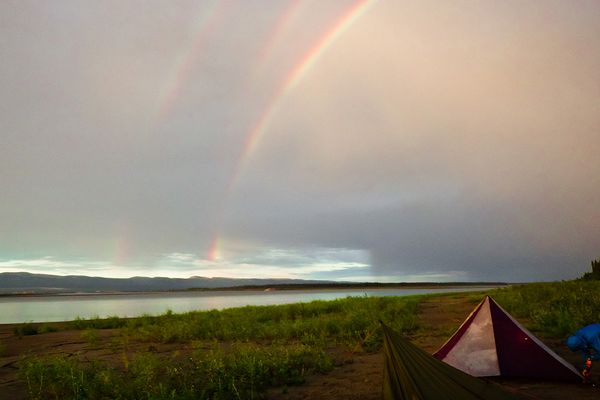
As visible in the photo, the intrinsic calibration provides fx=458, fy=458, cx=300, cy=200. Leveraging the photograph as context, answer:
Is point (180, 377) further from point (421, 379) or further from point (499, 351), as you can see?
point (499, 351)

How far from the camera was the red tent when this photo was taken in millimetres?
10289

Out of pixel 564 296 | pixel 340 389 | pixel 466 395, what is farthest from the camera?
pixel 564 296

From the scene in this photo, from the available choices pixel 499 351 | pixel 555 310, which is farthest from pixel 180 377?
pixel 555 310

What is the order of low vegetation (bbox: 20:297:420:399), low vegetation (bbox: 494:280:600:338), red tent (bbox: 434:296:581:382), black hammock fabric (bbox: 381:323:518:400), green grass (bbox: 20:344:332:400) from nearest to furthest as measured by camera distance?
black hammock fabric (bbox: 381:323:518:400) → green grass (bbox: 20:344:332:400) → low vegetation (bbox: 20:297:420:399) → red tent (bbox: 434:296:581:382) → low vegetation (bbox: 494:280:600:338)

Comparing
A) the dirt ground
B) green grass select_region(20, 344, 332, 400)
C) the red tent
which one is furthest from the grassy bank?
the red tent

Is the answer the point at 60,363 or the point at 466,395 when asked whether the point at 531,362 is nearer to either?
the point at 466,395

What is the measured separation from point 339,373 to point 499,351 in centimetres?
390

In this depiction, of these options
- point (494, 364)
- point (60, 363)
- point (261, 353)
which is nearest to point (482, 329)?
point (494, 364)

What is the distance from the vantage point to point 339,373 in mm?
11750

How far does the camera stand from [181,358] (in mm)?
14320

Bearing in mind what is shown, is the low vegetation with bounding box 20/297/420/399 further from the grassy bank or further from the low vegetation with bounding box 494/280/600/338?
the low vegetation with bounding box 494/280/600/338

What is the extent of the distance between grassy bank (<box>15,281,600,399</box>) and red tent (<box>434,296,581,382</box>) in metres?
3.54

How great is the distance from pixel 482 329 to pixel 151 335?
1386cm

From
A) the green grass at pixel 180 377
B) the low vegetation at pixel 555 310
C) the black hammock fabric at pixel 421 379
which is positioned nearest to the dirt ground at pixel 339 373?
the green grass at pixel 180 377
